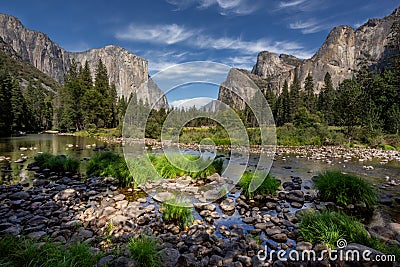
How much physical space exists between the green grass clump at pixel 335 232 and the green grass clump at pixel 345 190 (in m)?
2.21

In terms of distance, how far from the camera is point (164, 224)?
17.1ft

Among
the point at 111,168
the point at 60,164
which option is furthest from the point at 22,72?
the point at 111,168

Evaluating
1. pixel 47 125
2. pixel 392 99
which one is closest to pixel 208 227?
pixel 392 99

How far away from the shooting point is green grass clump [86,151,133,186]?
326 inches

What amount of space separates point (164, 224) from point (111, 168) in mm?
4796

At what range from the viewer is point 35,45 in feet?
612

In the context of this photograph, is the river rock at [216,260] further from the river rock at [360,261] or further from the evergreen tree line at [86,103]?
the evergreen tree line at [86,103]

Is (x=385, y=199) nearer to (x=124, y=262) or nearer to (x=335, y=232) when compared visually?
(x=335, y=232)

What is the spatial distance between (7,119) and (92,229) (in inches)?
1501

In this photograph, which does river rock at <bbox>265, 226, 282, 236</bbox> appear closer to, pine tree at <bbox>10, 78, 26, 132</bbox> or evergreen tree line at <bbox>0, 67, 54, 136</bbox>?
evergreen tree line at <bbox>0, 67, 54, 136</bbox>

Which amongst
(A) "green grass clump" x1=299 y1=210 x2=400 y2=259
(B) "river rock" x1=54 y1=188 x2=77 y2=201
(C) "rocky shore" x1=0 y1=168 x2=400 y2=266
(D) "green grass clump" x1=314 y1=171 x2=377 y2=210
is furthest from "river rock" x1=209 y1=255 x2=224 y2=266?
(B) "river rock" x1=54 y1=188 x2=77 y2=201

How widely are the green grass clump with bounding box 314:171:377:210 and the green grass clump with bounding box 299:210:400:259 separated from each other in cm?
221

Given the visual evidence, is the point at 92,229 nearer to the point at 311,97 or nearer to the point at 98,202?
the point at 98,202

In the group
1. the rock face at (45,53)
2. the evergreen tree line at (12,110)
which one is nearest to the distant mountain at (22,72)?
the rock face at (45,53)
